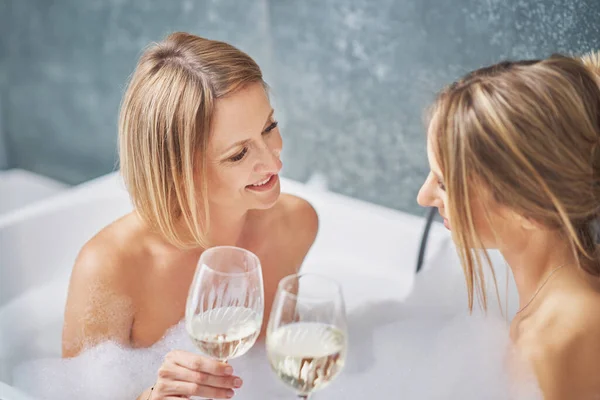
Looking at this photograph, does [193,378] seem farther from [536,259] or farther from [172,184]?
[536,259]

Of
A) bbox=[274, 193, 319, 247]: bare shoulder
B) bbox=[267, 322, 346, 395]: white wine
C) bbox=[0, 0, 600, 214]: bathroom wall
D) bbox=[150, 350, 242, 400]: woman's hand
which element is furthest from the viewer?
bbox=[274, 193, 319, 247]: bare shoulder

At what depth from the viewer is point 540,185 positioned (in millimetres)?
872

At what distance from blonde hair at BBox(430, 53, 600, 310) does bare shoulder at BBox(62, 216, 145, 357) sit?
520 millimetres

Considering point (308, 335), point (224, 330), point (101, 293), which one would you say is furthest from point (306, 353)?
point (101, 293)

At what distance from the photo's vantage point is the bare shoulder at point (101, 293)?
1.14m

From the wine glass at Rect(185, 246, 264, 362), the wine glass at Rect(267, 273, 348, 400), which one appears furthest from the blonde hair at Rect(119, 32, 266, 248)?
the wine glass at Rect(267, 273, 348, 400)

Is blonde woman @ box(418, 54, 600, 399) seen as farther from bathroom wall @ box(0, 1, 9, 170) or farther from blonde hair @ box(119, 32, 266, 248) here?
bathroom wall @ box(0, 1, 9, 170)

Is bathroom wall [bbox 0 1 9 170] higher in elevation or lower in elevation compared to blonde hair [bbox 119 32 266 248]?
lower

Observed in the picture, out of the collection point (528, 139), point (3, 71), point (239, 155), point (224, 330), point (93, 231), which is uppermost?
point (528, 139)

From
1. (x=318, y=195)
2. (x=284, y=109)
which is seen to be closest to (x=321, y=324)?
(x=318, y=195)

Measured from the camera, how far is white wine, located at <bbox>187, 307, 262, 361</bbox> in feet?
3.00

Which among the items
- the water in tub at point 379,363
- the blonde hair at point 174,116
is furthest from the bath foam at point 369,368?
the blonde hair at point 174,116

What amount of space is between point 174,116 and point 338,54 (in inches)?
24.6

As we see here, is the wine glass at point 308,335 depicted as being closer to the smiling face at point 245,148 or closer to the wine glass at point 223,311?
the wine glass at point 223,311
